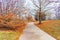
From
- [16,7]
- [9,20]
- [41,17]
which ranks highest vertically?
[16,7]

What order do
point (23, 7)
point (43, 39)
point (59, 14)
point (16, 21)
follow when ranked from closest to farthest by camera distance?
point (43, 39)
point (16, 21)
point (23, 7)
point (59, 14)

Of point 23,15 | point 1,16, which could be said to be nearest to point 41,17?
point 23,15

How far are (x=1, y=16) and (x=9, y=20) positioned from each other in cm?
66

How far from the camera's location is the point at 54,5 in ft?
49.4

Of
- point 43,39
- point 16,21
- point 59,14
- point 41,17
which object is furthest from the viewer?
point 41,17

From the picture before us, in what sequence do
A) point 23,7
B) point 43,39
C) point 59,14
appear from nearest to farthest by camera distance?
1. point 43,39
2. point 23,7
3. point 59,14

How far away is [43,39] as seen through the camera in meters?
7.01

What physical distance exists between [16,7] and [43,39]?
5488 millimetres

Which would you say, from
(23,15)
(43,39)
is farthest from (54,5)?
(43,39)

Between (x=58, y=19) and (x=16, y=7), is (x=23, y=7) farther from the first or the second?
(x=58, y=19)

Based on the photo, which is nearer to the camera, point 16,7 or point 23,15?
point 16,7

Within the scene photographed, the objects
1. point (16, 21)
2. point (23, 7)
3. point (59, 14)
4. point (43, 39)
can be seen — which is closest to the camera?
point (43, 39)

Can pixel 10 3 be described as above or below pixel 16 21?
above

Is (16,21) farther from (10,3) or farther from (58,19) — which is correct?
(58,19)
